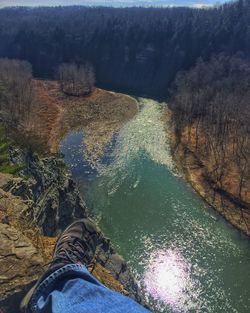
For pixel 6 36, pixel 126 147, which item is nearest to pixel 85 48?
pixel 6 36

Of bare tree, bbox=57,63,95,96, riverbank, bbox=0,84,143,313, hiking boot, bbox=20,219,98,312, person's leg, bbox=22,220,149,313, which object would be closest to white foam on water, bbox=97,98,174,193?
riverbank, bbox=0,84,143,313

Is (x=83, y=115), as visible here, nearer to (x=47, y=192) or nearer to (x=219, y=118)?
(x=219, y=118)

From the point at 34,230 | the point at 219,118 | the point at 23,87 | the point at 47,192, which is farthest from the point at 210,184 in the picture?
the point at 23,87

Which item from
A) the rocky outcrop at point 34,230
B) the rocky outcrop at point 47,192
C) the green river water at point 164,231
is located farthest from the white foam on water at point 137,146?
the rocky outcrop at point 34,230

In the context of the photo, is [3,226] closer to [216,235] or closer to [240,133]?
[216,235]

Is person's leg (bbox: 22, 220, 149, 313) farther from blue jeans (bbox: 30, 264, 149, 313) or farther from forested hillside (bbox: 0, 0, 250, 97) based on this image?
forested hillside (bbox: 0, 0, 250, 97)

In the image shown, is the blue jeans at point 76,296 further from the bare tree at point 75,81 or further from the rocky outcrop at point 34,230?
the bare tree at point 75,81
